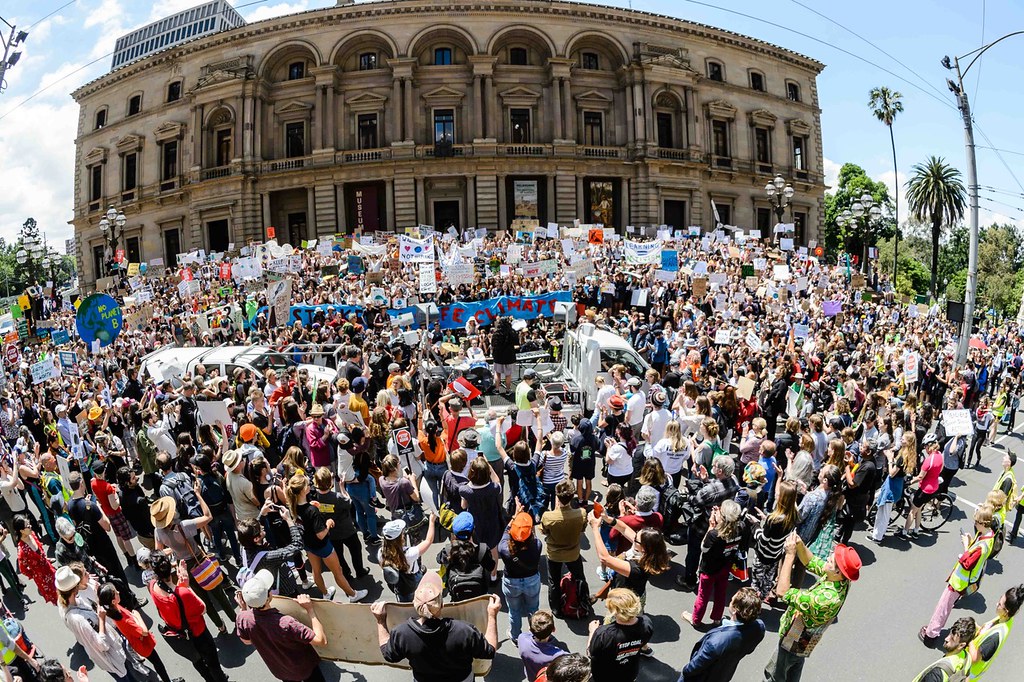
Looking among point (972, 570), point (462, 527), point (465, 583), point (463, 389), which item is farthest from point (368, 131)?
point (972, 570)

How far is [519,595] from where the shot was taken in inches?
235

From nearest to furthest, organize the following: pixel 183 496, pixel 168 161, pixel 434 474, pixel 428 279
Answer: pixel 183 496
pixel 434 474
pixel 428 279
pixel 168 161

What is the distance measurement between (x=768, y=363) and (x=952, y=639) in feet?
32.8

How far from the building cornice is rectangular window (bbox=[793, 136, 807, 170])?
9.42 meters

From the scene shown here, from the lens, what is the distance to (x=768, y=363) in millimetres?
14188

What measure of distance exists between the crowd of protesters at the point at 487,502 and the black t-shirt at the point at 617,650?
2cm

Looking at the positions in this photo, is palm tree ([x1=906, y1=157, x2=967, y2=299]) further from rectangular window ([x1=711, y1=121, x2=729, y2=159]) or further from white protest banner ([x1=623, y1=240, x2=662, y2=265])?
white protest banner ([x1=623, y1=240, x2=662, y2=265])

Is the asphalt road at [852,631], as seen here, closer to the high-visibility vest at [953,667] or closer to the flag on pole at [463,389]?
the high-visibility vest at [953,667]

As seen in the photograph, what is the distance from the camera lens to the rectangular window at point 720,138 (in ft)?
148

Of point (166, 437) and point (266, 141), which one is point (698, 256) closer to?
point (166, 437)

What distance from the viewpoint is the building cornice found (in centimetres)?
3888

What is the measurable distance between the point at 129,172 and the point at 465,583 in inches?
2101

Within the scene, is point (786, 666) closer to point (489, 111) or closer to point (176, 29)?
point (489, 111)

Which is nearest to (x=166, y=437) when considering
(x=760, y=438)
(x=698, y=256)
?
(x=760, y=438)
